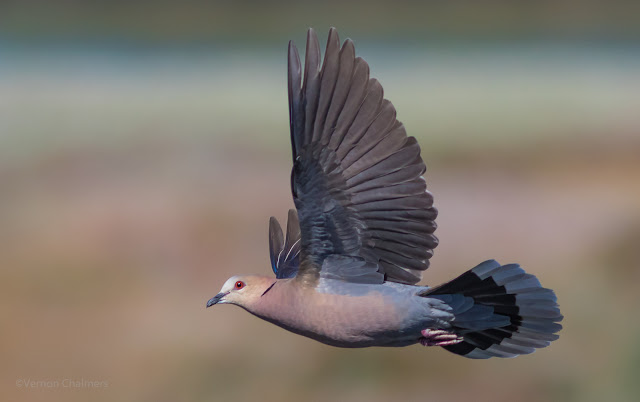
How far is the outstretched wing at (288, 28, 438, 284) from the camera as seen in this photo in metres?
5.09

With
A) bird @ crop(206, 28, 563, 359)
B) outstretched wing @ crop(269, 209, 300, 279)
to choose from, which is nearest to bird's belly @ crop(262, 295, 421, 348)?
bird @ crop(206, 28, 563, 359)

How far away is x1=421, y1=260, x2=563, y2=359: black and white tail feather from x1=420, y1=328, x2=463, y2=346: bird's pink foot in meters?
0.04

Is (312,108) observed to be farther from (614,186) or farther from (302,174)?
(614,186)

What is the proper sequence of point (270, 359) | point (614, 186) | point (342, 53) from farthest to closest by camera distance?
point (614, 186) < point (270, 359) < point (342, 53)

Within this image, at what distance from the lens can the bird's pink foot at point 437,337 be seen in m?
5.60

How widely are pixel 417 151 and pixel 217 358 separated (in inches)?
320

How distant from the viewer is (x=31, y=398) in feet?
46.2

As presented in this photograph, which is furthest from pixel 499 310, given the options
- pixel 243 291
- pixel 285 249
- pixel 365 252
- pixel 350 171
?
pixel 285 249

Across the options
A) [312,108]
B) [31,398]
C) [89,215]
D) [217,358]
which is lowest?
[31,398]

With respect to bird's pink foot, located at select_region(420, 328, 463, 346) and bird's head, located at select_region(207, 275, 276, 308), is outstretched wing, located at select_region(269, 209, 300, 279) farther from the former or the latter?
bird's pink foot, located at select_region(420, 328, 463, 346)

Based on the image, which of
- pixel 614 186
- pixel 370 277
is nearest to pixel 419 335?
pixel 370 277

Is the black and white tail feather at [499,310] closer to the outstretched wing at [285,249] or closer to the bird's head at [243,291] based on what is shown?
the bird's head at [243,291]

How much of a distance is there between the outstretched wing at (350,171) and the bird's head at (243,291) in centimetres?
27

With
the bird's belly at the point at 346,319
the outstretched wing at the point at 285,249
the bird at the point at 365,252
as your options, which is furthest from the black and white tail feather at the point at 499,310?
the outstretched wing at the point at 285,249
